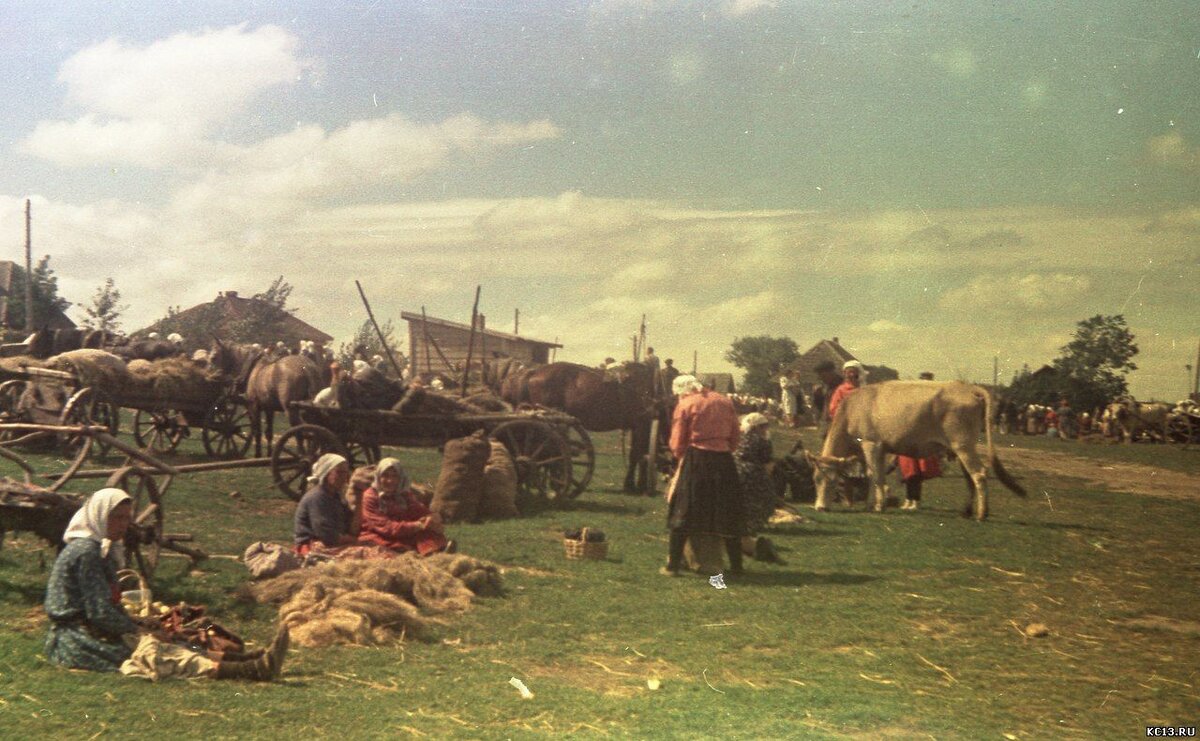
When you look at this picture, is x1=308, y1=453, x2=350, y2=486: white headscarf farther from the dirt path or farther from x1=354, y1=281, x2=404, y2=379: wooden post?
the dirt path

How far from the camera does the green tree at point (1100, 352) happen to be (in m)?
7.90

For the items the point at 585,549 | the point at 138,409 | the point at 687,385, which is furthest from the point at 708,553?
the point at 138,409

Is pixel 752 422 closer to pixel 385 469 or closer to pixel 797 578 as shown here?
pixel 797 578

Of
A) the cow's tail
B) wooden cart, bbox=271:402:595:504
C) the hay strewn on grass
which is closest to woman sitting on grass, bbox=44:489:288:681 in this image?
the hay strewn on grass

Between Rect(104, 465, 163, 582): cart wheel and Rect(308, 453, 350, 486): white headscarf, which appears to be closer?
Rect(104, 465, 163, 582): cart wheel

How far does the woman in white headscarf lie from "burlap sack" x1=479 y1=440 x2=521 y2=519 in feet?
10.5

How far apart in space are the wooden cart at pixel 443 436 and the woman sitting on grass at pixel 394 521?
10.7ft

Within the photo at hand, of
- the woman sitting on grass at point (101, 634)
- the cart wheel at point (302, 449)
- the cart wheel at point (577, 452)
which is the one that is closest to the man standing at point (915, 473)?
the cart wheel at point (577, 452)

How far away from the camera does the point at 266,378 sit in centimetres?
1374

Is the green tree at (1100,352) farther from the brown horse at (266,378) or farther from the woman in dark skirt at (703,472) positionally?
the brown horse at (266,378)

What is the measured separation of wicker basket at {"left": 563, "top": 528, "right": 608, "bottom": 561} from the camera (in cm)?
904

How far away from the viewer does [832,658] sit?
6242 millimetres

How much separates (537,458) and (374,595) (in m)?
6.03

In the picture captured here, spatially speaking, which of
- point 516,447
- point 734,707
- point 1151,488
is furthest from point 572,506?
point 1151,488
